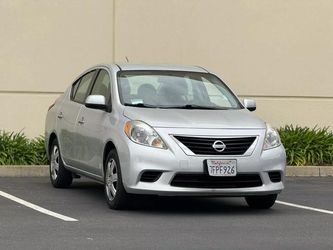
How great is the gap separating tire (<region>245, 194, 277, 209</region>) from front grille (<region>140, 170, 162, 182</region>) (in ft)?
4.77

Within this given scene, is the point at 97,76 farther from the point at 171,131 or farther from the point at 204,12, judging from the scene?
the point at 204,12

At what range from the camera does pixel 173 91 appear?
10227 millimetres

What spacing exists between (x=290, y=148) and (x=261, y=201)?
15.9 ft

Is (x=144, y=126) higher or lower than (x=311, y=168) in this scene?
higher

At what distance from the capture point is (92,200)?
1046 centimetres

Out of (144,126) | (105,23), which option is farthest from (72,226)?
(105,23)

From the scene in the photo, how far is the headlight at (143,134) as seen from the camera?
29.7 ft

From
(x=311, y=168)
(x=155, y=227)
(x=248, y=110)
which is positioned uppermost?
(x=248, y=110)

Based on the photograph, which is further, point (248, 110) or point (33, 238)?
point (248, 110)

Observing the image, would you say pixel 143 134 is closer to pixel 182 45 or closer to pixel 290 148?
pixel 290 148

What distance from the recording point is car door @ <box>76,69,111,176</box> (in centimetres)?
984

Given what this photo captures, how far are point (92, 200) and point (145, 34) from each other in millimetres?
6003

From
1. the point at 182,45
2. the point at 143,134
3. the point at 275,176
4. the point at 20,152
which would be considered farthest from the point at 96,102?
the point at 182,45

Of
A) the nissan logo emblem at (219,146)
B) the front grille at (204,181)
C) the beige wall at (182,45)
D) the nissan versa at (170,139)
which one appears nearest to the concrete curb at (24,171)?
the beige wall at (182,45)
